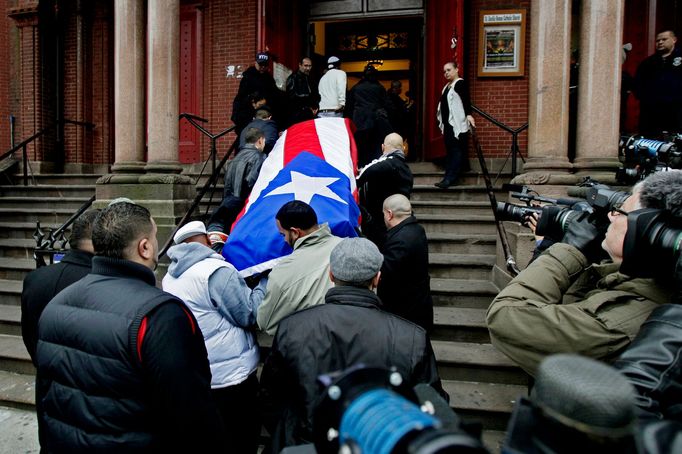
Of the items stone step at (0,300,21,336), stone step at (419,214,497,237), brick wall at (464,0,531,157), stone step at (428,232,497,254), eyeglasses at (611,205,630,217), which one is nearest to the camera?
eyeglasses at (611,205,630,217)

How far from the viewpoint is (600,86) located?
5.75 m

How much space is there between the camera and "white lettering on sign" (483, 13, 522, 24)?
28.6ft

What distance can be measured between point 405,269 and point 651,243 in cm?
223

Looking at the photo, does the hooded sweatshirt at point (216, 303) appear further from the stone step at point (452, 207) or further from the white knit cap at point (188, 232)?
the stone step at point (452, 207)

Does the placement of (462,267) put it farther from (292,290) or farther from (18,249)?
(18,249)

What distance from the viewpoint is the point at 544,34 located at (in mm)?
5777

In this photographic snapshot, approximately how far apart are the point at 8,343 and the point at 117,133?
3205 millimetres

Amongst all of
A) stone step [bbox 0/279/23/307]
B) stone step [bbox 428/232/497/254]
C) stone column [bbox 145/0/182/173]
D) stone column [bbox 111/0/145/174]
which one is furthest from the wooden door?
stone step [bbox 428/232/497/254]

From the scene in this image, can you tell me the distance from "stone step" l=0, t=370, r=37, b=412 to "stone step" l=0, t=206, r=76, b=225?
11.6 ft

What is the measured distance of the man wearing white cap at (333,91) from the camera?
781 centimetres

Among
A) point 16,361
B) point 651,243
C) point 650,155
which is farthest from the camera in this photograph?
point 16,361

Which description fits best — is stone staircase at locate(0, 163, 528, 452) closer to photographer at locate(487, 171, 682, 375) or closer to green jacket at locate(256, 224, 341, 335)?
green jacket at locate(256, 224, 341, 335)

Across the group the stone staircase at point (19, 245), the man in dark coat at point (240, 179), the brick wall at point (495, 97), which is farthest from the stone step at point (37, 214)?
the brick wall at point (495, 97)

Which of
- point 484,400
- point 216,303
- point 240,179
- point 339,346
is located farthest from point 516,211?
point 240,179
